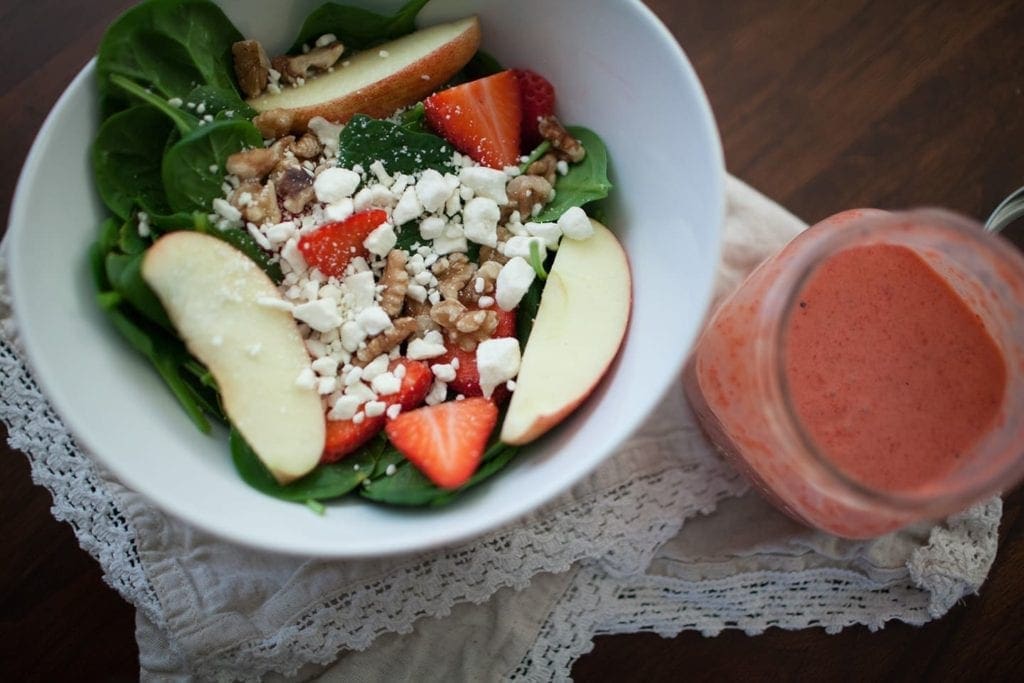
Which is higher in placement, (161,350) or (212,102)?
(212,102)

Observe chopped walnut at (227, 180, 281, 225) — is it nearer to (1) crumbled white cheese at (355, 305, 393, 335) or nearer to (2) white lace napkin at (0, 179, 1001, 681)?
(1) crumbled white cheese at (355, 305, 393, 335)

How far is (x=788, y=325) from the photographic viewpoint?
92 cm

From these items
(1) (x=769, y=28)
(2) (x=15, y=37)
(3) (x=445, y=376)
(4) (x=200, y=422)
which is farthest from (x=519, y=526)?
(2) (x=15, y=37)

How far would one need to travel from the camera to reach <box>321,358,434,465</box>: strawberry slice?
3.01ft

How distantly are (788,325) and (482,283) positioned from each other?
0.32 meters

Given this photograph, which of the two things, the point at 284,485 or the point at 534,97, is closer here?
the point at 284,485

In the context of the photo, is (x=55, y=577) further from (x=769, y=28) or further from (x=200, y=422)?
(x=769, y=28)

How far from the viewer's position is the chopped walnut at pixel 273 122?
976mm

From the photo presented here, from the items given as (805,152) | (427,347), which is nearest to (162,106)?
(427,347)

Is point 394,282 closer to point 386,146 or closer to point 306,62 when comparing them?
point 386,146

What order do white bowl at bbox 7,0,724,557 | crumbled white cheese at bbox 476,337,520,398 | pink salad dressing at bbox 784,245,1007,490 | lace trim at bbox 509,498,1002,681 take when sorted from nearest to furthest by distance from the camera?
white bowl at bbox 7,0,724,557
crumbled white cheese at bbox 476,337,520,398
pink salad dressing at bbox 784,245,1007,490
lace trim at bbox 509,498,1002,681

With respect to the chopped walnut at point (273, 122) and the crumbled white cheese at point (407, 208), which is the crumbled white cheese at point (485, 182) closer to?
the crumbled white cheese at point (407, 208)

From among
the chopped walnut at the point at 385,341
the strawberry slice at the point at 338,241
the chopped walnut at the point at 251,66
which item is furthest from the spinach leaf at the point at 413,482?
the chopped walnut at the point at 251,66

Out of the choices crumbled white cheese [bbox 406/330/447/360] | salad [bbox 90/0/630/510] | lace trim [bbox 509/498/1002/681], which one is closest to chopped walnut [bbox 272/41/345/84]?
salad [bbox 90/0/630/510]
